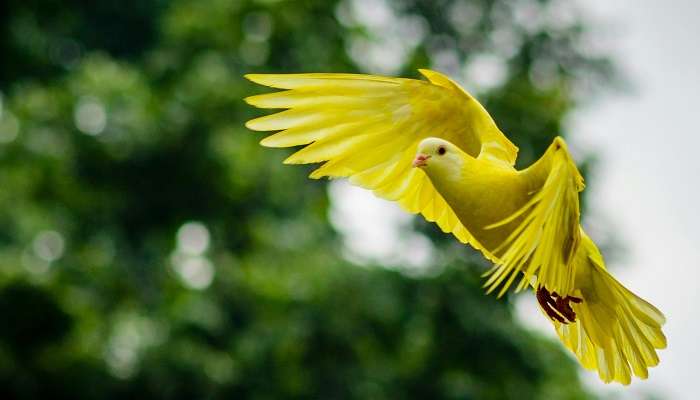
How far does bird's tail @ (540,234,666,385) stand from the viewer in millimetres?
2547

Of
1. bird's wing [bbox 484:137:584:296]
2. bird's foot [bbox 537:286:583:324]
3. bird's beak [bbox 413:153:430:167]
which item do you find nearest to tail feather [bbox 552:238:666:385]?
bird's foot [bbox 537:286:583:324]

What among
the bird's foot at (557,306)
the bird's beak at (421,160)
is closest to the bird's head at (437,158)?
the bird's beak at (421,160)

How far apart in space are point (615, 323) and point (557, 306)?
267 millimetres

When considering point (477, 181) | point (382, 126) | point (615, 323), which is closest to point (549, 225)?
point (477, 181)

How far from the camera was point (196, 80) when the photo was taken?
39.9 feet

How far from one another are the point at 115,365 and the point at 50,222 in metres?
2.78

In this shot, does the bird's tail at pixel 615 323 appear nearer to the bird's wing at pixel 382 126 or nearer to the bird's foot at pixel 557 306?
the bird's foot at pixel 557 306

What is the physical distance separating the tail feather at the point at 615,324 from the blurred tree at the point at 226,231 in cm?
701

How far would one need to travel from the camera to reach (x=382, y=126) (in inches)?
112

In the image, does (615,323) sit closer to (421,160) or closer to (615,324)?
(615,324)

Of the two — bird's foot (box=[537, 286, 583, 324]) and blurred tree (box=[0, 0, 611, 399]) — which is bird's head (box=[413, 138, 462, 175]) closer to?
bird's foot (box=[537, 286, 583, 324])

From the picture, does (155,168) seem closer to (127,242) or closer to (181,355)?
(127,242)

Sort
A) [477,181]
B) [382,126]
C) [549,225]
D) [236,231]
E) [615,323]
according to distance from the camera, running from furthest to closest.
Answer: [236,231]
[382,126]
[615,323]
[477,181]
[549,225]

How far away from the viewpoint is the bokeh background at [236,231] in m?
10.2
